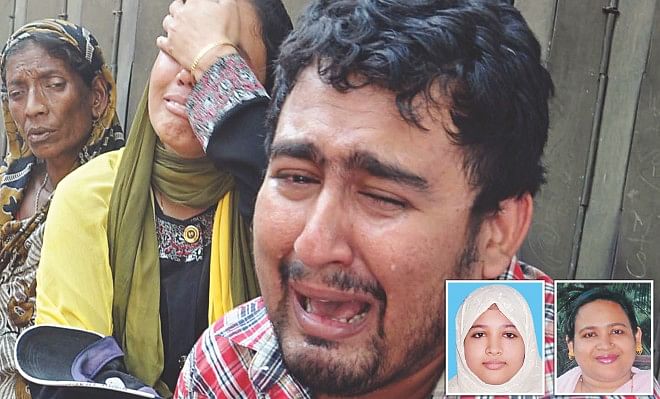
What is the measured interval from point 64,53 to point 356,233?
2.36ft

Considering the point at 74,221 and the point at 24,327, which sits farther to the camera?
the point at 24,327

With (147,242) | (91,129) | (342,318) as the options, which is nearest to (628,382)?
(342,318)

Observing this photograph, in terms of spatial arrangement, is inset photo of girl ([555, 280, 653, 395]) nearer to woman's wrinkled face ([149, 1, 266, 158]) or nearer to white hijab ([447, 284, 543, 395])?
white hijab ([447, 284, 543, 395])

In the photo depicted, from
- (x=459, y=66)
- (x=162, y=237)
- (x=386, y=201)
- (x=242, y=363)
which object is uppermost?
(x=459, y=66)

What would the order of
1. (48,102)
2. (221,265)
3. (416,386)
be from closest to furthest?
(416,386) < (221,265) < (48,102)

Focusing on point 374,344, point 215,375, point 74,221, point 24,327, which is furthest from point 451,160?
point 24,327

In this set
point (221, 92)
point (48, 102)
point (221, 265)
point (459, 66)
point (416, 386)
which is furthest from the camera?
point (48, 102)

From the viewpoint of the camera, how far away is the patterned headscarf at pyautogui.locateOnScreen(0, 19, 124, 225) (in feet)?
4.48

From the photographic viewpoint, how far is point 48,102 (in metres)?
1.36

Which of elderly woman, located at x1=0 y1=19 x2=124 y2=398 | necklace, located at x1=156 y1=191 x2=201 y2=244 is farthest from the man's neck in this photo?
elderly woman, located at x1=0 y1=19 x2=124 y2=398

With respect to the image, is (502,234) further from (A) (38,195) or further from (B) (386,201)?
(A) (38,195)

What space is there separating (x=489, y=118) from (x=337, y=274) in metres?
0.20

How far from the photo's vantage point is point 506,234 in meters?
0.91

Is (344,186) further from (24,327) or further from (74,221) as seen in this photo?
(24,327)
